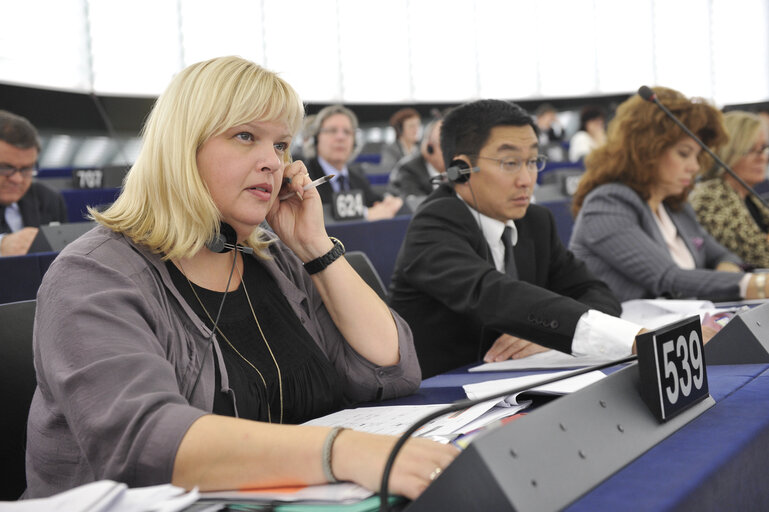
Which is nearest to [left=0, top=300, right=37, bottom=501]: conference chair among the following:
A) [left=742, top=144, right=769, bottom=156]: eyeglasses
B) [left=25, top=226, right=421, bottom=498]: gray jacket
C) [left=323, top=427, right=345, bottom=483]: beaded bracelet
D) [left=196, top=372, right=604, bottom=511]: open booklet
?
[left=25, top=226, right=421, bottom=498]: gray jacket

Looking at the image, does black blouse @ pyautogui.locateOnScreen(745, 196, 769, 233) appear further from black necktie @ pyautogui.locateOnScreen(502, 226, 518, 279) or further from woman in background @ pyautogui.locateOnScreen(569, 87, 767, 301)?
black necktie @ pyautogui.locateOnScreen(502, 226, 518, 279)

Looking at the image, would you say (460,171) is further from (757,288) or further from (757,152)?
(757,152)

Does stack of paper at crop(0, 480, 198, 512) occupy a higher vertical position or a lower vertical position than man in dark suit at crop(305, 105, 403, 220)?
lower

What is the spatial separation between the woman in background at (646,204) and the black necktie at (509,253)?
22.6 inches

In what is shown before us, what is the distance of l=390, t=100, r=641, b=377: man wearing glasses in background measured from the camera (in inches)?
64.2

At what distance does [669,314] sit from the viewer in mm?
1833

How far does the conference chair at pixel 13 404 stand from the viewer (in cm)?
114

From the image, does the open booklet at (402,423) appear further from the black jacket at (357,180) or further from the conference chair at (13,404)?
the black jacket at (357,180)

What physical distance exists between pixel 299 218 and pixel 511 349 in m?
0.58

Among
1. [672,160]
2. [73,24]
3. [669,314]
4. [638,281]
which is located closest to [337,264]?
[669,314]

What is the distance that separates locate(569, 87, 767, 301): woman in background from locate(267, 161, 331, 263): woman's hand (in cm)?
131

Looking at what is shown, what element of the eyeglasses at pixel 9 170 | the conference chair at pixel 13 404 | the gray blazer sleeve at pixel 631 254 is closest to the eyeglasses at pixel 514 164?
the gray blazer sleeve at pixel 631 254

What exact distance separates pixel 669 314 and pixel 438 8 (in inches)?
417

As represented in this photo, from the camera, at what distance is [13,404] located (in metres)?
1.15
